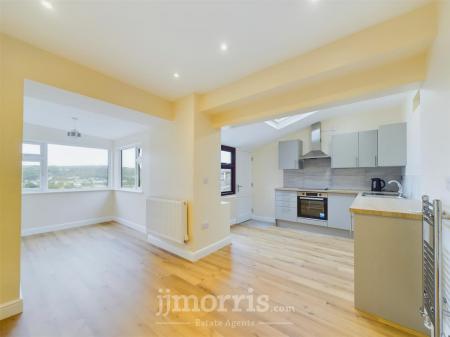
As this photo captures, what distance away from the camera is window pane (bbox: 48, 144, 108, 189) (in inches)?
173

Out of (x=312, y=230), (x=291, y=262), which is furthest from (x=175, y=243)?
(x=312, y=230)

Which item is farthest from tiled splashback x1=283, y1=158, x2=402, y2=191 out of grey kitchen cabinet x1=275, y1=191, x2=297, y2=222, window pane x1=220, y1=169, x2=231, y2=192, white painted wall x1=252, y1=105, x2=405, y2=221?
window pane x1=220, y1=169, x2=231, y2=192

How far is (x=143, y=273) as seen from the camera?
2.47m

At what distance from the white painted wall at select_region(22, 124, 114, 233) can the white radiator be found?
8.19ft

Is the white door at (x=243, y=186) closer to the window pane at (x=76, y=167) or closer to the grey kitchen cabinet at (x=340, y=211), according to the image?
the grey kitchen cabinet at (x=340, y=211)

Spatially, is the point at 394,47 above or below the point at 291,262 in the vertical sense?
above

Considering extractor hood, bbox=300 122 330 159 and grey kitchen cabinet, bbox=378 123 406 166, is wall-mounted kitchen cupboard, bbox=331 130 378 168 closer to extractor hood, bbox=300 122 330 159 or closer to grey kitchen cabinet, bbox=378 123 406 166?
grey kitchen cabinet, bbox=378 123 406 166

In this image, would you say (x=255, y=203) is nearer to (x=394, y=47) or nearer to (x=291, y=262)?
(x=291, y=262)

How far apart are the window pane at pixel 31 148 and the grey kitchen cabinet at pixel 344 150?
6632 millimetres

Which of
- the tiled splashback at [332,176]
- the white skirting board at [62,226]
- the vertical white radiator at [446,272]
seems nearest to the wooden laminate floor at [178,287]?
the white skirting board at [62,226]

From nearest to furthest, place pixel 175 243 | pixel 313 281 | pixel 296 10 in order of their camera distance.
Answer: pixel 296 10, pixel 313 281, pixel 175 243

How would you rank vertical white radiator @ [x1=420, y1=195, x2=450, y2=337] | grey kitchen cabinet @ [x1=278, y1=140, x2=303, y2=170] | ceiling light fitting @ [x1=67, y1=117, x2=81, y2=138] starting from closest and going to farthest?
vertical white radiator @ [x1=420, y1=195, x2=450, y2=337], ceiling light fitting @ [x1=67, y1=117, x2=81, y2=138], grey kitchen cabinet @ [x1=278, y1=140, x2=303, y2=170]

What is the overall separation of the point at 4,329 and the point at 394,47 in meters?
4.00

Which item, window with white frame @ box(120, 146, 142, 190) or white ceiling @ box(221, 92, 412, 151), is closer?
white ceiling @ box(221, 92, 412, 151)
